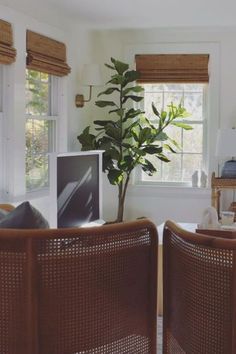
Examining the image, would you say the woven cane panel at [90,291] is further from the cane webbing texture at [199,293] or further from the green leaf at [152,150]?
the green leaf at [152,150]

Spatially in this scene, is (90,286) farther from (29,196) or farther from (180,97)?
(180,97)

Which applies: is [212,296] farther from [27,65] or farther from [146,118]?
[146,118]

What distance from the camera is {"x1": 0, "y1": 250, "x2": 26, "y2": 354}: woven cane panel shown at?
161 cm

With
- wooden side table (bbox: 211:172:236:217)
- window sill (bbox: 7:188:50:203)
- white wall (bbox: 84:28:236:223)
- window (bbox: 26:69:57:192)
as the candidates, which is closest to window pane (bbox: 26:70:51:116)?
window (bbox: 26:69:57:192)

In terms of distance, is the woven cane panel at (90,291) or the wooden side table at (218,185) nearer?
the woven cane panel at (90,291)

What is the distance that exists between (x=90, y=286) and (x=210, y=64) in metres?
4.16

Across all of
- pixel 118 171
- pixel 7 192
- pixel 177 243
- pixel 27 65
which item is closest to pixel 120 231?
pixel 177 243

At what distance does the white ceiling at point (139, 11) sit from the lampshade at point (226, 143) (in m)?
1.09

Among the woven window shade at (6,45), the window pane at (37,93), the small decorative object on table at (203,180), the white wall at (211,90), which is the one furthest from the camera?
the small decorative object on table at (203,180)

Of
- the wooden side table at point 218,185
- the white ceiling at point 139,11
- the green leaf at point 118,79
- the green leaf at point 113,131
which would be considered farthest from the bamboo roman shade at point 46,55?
the wooden side table at point 218,185

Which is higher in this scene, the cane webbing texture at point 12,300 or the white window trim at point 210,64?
the white window trim at point 210,64

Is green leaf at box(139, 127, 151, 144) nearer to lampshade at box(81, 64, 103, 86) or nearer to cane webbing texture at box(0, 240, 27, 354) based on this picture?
lampshade at box(81, 64, 103, 86)

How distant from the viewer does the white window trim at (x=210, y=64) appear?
5.38 metres

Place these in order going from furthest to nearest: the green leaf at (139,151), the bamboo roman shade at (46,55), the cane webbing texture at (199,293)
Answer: the green leaf at (139,151), the bamboo roman shade at (46,55), the cane webbing texture at (199,293)
